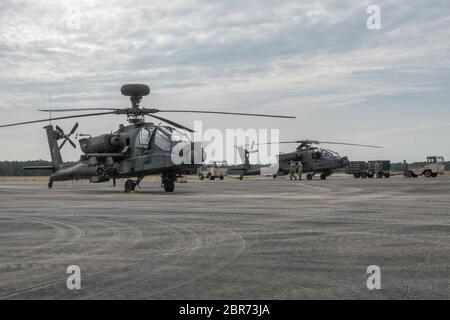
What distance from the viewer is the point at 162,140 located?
976 inches

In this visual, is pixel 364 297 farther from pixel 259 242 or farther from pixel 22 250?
pixel 22 250

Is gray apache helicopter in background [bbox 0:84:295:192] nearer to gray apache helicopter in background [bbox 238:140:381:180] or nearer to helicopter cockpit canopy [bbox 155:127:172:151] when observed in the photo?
helicopter cockpit canopy [bbox 155:127:172:151]

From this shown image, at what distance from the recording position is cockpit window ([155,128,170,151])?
2461 cm

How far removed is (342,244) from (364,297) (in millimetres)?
3338

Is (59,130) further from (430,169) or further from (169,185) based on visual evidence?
(430,169)

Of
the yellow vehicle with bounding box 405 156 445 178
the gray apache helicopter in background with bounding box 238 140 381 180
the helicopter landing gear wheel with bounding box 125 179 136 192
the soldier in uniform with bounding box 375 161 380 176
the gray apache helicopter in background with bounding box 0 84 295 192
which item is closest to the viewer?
the gray apache helicopter in background with bounding box 0 84 295 192

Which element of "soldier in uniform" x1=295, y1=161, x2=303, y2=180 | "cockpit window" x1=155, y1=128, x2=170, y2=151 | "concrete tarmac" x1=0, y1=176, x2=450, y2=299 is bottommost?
"concrete tarmac" x1=0, y1=176, x2=450, y2=299

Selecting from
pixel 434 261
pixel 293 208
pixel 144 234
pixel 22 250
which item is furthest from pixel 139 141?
pixel 434 261

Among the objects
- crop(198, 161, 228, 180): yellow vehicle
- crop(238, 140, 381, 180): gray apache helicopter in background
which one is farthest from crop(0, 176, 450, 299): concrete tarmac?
crop(198, 161, 228, 180): yellow vehicle

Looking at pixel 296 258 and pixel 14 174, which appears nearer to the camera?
pixel 296 258

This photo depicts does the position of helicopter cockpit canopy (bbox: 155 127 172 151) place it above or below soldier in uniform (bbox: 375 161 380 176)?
above

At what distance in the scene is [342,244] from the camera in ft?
26.3

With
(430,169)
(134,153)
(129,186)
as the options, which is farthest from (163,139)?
(430,169)

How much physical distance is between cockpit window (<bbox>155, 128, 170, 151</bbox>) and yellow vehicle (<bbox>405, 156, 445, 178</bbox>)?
41852 mm
